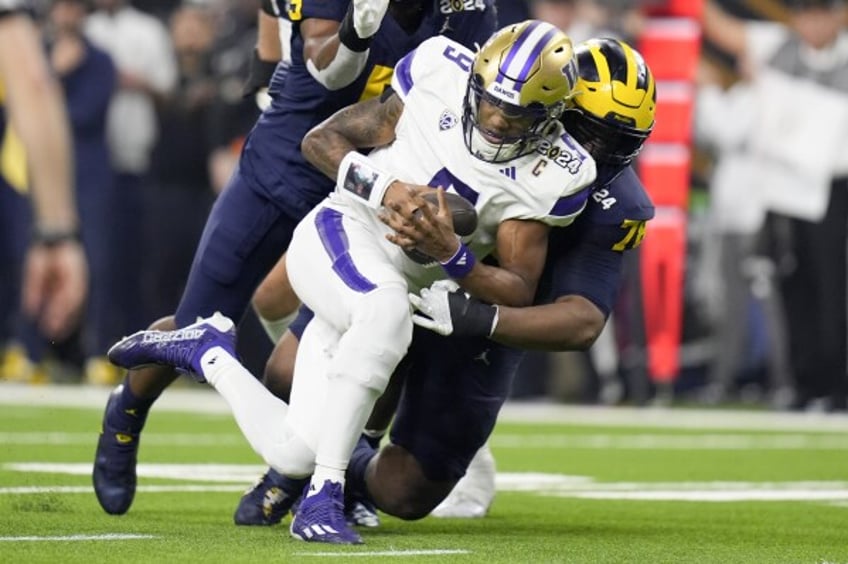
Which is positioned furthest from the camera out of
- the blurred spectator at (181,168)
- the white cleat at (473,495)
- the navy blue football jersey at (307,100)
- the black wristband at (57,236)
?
the blurred spectator at (181,168)

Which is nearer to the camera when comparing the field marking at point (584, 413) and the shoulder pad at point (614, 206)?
the shoulder pad at point (614, 206)

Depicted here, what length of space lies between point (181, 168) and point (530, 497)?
6.55 meters

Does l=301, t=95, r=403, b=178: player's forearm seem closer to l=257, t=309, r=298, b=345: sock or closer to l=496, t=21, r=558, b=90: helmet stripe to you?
l=496, t=21, r=558, b=90: helmet stripe

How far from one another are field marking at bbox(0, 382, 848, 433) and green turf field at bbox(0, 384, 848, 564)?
56 millimetres

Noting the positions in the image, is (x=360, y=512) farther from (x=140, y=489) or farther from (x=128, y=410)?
(x=140, y=489)

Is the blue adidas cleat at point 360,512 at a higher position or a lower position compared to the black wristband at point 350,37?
lower

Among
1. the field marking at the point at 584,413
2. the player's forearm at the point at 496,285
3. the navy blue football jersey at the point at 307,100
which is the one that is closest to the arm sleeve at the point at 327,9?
the navy blue football jersey at the point at 307,100

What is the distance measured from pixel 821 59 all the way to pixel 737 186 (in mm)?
1405

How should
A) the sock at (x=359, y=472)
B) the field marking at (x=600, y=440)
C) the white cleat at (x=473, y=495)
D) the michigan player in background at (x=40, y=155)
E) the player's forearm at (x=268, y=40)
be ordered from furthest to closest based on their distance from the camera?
the michigan player in background at (x=40, y=155) → the field marking at (x=600, y=440) → the player's forearm at (x=268, y=40) → the white cleat at (x=473, y=495) → the sock at (x=359, y=472)

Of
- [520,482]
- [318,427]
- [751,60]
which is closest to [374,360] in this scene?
[318,427]

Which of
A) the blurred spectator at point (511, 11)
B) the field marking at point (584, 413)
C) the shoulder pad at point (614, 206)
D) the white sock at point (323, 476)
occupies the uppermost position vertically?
the shoulder pad at point (614, 206)

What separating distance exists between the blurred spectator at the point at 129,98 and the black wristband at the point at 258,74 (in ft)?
20.6

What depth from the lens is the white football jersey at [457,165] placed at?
5.03m

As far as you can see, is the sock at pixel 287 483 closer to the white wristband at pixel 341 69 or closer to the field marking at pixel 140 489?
the field marking at pixel 140 489
